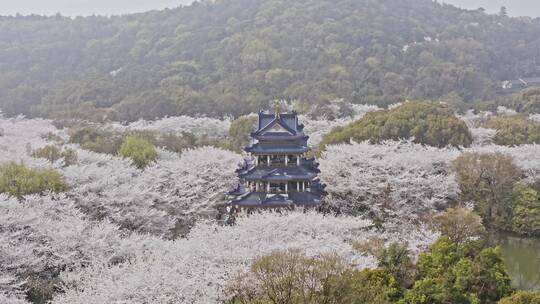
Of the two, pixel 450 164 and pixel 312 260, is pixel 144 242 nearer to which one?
pixel 312 260

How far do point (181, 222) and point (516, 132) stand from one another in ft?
87.3

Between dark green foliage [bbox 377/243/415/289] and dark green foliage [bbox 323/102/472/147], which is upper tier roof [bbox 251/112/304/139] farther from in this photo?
dark green foliage [bbox 323/102/472/147]

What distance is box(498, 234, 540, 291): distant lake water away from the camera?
24734 millimetres

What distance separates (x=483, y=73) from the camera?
85062 millimetres

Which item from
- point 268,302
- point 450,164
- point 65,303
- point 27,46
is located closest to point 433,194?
point 450,164

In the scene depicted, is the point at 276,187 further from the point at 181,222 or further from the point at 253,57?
the point at 253,57

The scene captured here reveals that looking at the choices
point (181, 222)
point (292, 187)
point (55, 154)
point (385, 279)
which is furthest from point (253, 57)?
point (385, 279)

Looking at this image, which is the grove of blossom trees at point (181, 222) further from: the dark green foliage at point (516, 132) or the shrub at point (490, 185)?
the dark green foliage at point (516, 132)

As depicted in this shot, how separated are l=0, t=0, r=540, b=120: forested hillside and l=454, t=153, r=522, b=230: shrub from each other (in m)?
33.1

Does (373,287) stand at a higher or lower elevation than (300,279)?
lower

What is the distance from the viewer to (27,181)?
2522 centimetres

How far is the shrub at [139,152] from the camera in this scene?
3731cm

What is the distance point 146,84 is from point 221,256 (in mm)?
61879

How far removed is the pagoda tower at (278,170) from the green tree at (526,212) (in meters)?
11.3
